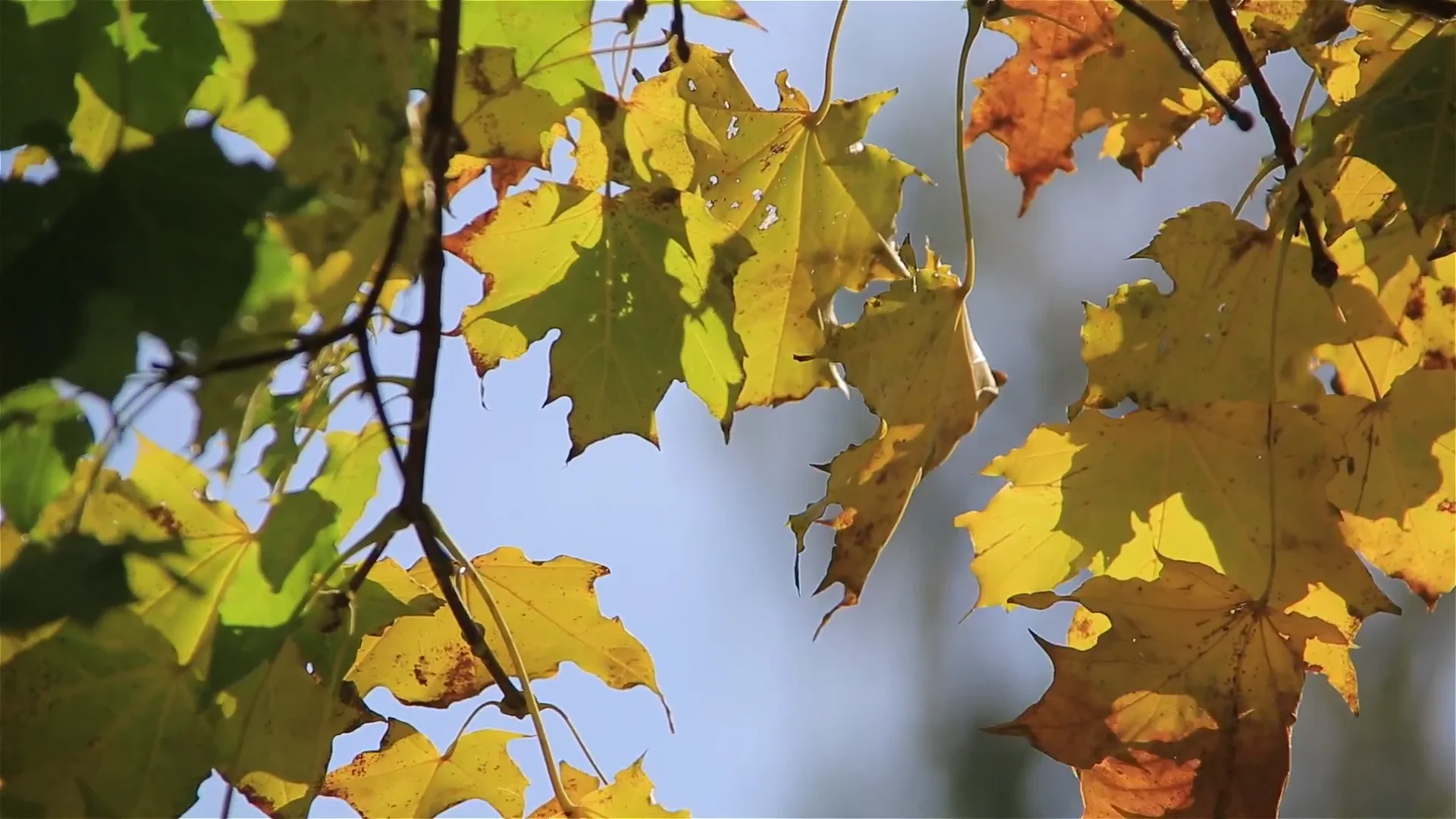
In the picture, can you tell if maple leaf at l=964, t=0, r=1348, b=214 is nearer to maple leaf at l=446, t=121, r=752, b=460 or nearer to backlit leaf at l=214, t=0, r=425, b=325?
maple leaf at l=446, t=121, r=752, b=460

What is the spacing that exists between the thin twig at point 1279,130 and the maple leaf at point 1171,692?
21cm

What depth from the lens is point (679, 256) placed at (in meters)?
0.74

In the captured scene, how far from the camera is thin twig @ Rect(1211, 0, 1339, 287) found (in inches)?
28.9

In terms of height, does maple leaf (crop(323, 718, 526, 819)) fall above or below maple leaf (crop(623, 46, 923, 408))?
below

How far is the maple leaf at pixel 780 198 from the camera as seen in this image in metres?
0.78

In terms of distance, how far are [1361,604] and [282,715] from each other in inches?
25.2

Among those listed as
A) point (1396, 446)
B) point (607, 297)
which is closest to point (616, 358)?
point (607, 297)

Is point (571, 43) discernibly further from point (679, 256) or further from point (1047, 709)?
point (1047, 709)

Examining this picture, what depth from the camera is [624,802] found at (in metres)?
0.76

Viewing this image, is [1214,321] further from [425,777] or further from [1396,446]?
[425,777]

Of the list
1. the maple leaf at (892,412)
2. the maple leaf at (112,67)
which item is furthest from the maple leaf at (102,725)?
the maple leaf at (892,412)

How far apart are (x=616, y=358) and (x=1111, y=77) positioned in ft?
1.35

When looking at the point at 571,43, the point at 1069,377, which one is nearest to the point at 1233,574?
the point at 571,43

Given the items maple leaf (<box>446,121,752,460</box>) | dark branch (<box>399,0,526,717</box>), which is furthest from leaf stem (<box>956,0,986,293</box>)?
dark branch (<box>399,0,526,717</box>)
